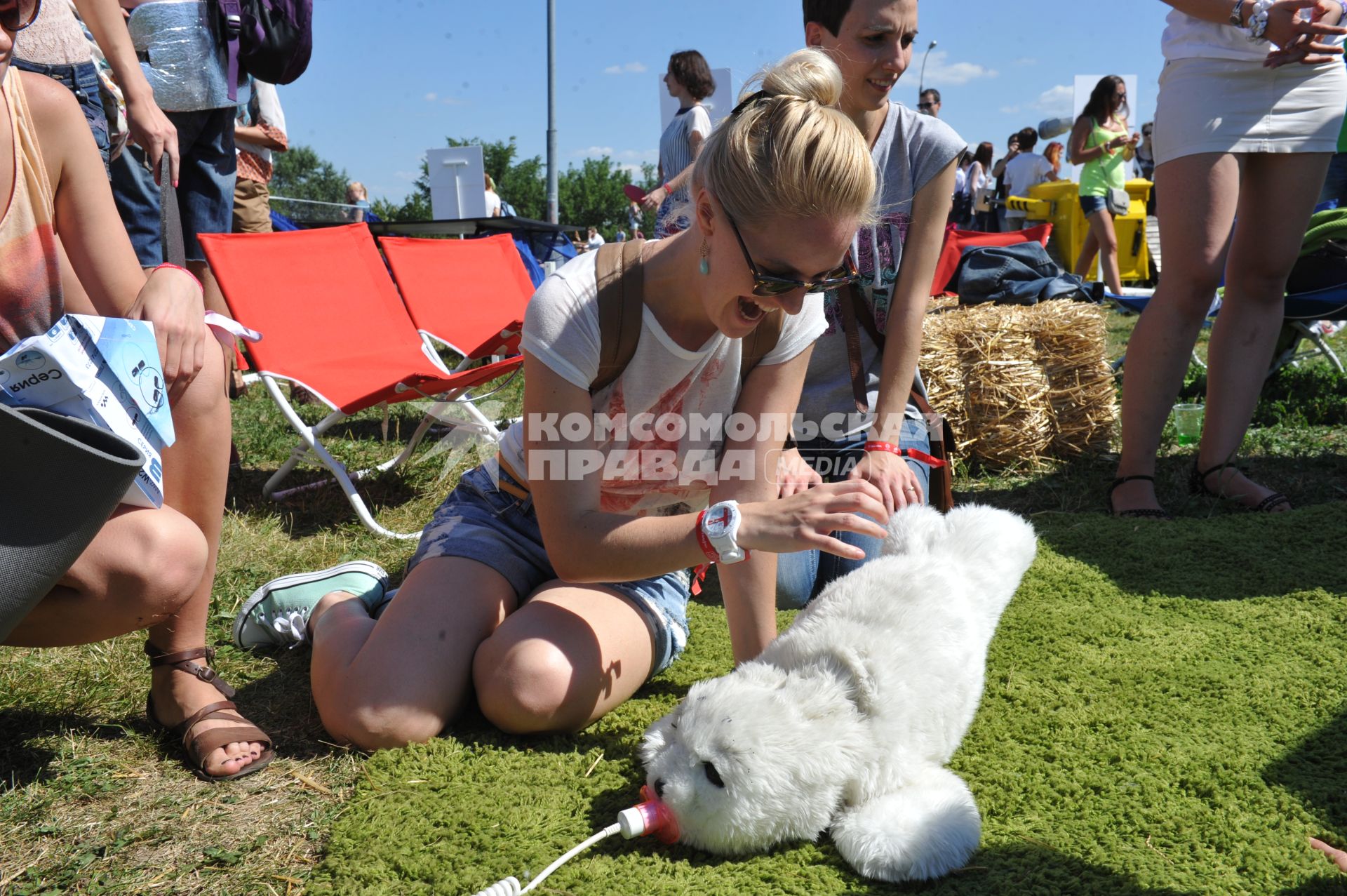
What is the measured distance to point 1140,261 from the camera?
37.1 ft

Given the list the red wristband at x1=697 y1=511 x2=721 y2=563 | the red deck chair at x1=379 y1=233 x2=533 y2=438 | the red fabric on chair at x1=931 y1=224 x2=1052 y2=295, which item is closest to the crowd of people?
the red wristband at x1=697 y1=511 x2=721 y2=563

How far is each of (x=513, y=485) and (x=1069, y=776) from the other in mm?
1385

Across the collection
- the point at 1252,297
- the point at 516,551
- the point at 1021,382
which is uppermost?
the point at 1252,297

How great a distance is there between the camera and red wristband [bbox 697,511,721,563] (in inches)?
65.7

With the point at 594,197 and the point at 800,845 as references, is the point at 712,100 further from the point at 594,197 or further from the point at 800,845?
the point at 594,197

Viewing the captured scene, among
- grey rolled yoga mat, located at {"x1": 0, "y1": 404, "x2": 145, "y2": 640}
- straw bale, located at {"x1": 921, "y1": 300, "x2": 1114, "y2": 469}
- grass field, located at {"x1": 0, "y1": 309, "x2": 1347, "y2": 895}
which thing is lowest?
grass field, located at {"x1": 0, "y1": 309, "x2": 1347, "y2": 895}

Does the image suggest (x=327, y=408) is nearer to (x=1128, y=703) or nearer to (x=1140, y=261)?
(x=1128, y=703)

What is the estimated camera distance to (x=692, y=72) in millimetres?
6383

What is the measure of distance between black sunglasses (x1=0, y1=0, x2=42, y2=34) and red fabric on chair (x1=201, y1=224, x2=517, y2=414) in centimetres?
206

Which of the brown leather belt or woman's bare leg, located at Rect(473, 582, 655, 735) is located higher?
the brown leather belt

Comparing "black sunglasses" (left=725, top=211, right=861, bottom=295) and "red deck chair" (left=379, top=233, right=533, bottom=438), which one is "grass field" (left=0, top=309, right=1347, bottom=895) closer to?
"black sunglasses" (left=725, top=211, right=861, bottom=295)

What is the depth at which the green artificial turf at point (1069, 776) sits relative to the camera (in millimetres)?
1514

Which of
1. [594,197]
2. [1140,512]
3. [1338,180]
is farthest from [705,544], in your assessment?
[594,197]

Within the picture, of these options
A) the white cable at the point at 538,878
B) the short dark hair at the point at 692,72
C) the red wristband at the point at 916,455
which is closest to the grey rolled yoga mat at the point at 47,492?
the white cable at the point at 538,878
